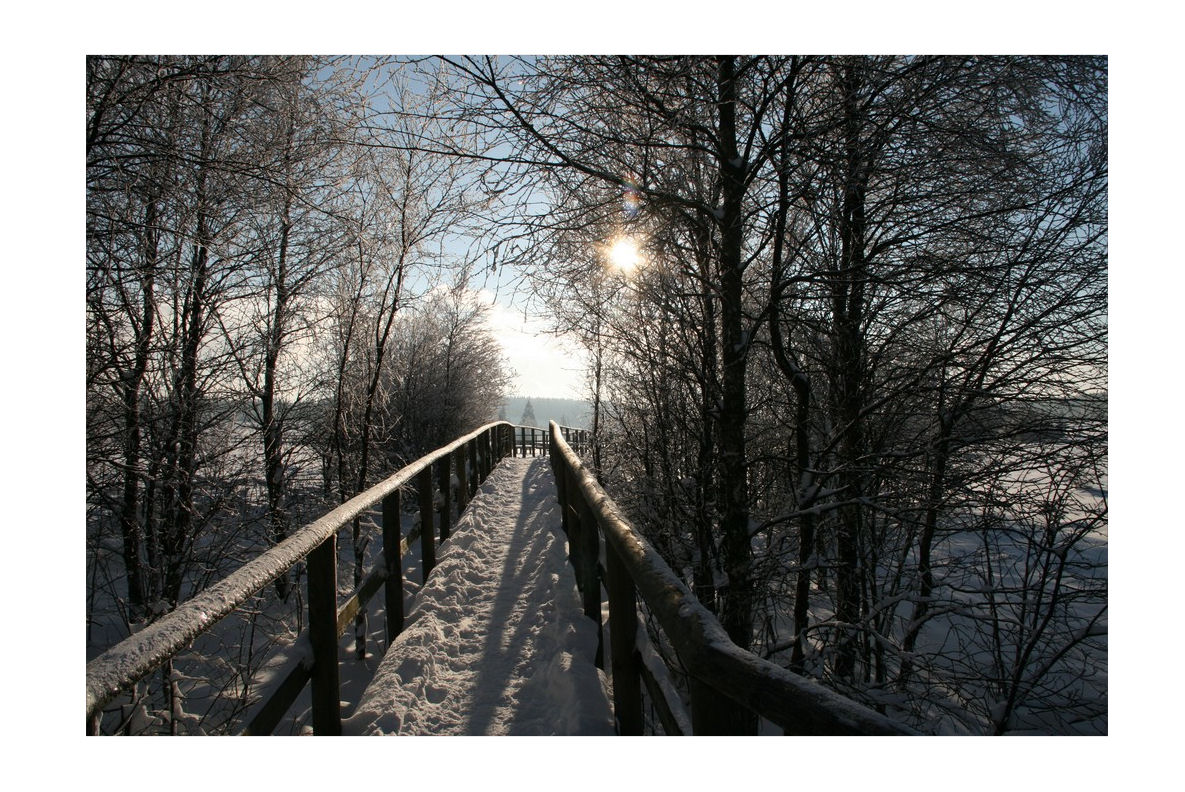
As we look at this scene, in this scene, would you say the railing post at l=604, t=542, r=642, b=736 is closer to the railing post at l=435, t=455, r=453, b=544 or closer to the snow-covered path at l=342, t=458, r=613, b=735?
the snow-covered path at l=342, t=458, r=613, b=735

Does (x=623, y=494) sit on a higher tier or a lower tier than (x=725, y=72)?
lower

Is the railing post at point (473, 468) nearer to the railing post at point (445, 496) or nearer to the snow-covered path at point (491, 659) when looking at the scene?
the railing post at point (445, 496)

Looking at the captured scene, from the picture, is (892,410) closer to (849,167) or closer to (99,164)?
(849,167)

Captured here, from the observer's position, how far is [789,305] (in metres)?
4.01

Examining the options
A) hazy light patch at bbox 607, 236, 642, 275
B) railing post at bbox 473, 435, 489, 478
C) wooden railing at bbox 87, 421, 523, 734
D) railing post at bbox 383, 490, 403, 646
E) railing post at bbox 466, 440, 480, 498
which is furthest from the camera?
railing post at bbox 473, 435, 489, 478

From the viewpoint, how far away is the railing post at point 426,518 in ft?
13.8

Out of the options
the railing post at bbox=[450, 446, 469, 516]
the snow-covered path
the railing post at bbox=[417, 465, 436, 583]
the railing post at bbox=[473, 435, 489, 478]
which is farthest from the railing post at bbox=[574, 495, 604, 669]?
the railing post at bbox=[473, 435, 489, 478]

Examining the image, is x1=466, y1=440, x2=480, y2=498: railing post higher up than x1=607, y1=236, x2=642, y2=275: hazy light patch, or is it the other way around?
x1=607, y1=236, x2=642, y2=275: hazy light patch

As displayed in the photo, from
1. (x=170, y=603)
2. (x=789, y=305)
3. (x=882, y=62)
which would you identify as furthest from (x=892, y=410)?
(x=170, y=603)

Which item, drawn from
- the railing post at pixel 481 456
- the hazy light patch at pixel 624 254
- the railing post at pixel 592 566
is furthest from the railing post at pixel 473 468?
the railing post at pixel 592 566

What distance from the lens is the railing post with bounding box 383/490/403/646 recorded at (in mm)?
3270

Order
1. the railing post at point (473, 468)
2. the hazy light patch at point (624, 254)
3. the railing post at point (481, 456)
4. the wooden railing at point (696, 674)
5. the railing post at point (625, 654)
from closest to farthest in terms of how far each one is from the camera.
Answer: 1. the wooden railing at point (696, 674)
2. the railing post at point (625, 654)
3. the hazy light patch at point (624, 254)
4. the railing post at point (473, 468)
5. the railing post at point (481, 456)

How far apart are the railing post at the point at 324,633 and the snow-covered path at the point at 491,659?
0.79ft
